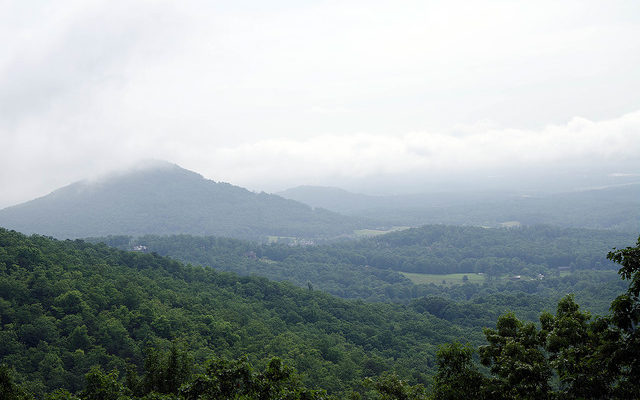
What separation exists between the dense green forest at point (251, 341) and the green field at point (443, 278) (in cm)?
4266

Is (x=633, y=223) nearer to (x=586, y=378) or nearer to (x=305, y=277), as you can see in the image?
(x=305, y=277)

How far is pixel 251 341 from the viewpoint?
34.9 metres

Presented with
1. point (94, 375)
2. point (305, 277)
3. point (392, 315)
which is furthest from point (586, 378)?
point (305, 277)

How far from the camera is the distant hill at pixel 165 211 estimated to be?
15500 cm

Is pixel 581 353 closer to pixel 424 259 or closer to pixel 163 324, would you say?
pixel 163 324

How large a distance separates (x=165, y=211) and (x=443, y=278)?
118758 millimetres

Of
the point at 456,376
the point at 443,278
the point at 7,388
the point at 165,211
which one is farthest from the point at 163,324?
the point at 165,211

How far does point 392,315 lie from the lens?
55438mm

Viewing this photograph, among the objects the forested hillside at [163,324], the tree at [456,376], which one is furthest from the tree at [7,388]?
the tree at [456,376]

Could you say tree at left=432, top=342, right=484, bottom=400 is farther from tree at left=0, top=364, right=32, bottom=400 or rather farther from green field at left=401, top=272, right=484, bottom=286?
green field at left=401, top=272, right=484, bottom=286

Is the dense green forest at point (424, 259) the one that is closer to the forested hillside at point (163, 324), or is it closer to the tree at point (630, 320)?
the forested hillside at point (163, 324)

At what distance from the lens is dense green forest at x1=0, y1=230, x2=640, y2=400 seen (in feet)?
33.0

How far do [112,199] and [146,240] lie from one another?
8313cm

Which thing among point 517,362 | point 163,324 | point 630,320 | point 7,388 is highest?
point 630,320
